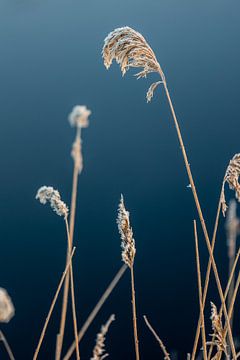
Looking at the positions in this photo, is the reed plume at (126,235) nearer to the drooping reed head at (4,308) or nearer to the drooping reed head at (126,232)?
the drooping reed head at (126,232)

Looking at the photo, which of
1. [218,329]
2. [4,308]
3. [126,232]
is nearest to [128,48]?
[126,232]

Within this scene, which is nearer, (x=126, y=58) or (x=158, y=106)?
(x=126, y=58)

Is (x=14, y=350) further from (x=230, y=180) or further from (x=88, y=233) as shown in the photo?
(x=230, y=180)

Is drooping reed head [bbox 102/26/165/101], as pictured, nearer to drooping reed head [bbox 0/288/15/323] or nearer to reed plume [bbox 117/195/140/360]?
reed plume [bbox 117/195/140/360]

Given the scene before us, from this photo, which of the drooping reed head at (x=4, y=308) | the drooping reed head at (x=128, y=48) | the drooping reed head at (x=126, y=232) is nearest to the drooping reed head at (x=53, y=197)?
the drooping reed head at (x=126, y=232)

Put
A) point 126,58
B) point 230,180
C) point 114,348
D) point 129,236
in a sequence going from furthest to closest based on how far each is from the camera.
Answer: point 114,348, point 126,58, point 230,180, point 129,236

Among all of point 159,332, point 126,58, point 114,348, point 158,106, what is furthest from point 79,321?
point 126,58

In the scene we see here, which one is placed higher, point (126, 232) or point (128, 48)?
point (128, 48)

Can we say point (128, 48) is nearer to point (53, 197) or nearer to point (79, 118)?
point (53, 197)
